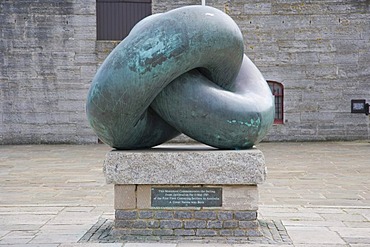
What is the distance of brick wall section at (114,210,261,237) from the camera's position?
4.78m

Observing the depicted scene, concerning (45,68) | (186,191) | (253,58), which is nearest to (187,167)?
(186,191)

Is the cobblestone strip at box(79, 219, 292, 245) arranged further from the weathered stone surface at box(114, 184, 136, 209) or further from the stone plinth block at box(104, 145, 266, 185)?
the stone plinth block at box(104, 145, 266, 185)

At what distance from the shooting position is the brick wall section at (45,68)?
16984 millimetres

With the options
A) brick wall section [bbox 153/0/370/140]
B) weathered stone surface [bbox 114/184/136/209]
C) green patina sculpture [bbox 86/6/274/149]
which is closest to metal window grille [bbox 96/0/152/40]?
brick wall section [bbox 153/0/370/140]

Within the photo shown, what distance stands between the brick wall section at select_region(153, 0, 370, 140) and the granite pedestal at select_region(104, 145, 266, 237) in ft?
41.5

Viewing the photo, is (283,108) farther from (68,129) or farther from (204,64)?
(204,64)

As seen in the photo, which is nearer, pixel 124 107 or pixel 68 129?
pixel 124 107

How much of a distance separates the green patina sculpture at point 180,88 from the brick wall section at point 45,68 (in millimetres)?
12422

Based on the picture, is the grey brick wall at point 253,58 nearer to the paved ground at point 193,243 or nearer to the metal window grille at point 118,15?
the metal window grille at point 118,15

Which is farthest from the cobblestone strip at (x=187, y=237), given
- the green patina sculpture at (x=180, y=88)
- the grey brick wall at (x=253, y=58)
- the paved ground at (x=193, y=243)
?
the grey brick wall at (x=253, y=58)

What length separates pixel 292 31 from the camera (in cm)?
1706

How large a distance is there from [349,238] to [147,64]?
7.74 ft

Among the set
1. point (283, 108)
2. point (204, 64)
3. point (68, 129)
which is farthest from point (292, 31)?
point (204, 64)

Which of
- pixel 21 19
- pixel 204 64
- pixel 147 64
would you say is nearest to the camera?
pixel 147 64
